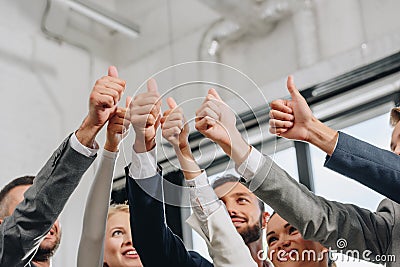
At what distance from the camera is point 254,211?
148cm

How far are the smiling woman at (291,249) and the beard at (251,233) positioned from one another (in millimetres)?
36

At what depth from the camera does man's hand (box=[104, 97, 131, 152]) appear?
1.15 m

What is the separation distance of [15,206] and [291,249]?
588mm

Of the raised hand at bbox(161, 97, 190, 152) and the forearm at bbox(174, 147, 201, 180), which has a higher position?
the raised hand at bbox(161, 97, 190, 152)

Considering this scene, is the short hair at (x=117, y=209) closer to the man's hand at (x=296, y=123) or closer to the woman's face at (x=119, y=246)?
the woman's face at (x=119, y=246)

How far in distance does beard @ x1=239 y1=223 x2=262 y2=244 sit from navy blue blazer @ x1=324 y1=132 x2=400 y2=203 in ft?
1.30

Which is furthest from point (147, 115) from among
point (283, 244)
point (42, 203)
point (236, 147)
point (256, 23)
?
point (256, 23)

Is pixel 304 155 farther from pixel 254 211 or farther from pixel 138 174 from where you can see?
pixel 138 174

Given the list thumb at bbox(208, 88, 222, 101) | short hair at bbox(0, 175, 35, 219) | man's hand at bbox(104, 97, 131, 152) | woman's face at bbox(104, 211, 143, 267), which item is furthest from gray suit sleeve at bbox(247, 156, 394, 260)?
short hair at bbox(0, 175, 35, 219)

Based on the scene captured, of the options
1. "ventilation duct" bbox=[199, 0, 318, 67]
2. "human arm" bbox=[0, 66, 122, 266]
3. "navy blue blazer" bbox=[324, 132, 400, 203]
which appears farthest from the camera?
Result: "ventilation duct" bbox=[199, 0, 318, 67]

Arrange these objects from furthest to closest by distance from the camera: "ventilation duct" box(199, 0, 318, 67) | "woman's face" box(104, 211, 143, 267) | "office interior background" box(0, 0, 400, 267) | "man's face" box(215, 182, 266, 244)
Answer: "ventilation duct" box(199, 0, 318, 67), "office interior background" box(0, 0, 400, 267), "woman's face" box(104, 211, 143, 267), "man's face" box(215, 182, 266, 244)

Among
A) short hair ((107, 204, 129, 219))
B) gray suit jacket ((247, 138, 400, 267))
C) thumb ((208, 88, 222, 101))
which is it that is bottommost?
gray suit jacket ((247, 138, 400, 267))

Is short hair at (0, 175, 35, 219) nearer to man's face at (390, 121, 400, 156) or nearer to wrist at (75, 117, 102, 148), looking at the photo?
wrist at (75, 117, 102, 148)

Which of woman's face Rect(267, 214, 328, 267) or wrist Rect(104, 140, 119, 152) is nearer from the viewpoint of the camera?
wrist Rect(104, 140, 119, 152)
